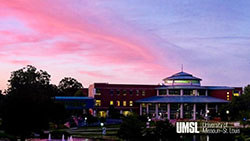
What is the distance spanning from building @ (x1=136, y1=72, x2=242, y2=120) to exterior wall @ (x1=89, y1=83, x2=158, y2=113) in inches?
104

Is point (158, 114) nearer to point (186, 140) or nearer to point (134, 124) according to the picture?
point (186, 140)

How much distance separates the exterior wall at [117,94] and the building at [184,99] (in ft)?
8.65

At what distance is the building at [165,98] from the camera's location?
119812mm

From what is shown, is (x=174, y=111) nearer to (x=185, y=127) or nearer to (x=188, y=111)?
(x=188, y=111)

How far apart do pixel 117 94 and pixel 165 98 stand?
14570 millimetres

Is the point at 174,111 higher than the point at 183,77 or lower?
lower

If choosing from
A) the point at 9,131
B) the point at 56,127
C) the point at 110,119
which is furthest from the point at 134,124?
the point at 110,119

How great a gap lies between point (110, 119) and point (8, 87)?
1586 inches

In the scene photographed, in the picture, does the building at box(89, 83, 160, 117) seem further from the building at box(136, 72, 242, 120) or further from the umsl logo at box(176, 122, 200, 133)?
the umsl logo at box(176, 122, 200, 133)

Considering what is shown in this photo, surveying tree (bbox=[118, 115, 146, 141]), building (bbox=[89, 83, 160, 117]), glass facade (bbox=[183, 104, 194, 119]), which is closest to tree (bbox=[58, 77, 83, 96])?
building (bbox=[89, 83, 160, 117])

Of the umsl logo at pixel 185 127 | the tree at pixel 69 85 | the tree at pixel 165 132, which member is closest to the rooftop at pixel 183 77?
the tree at pixel 69 85

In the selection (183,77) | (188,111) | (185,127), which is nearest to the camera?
(185,127)

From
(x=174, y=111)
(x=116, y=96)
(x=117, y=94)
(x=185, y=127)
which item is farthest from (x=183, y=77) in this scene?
(x=185, y=127)

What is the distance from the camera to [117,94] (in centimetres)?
12200
